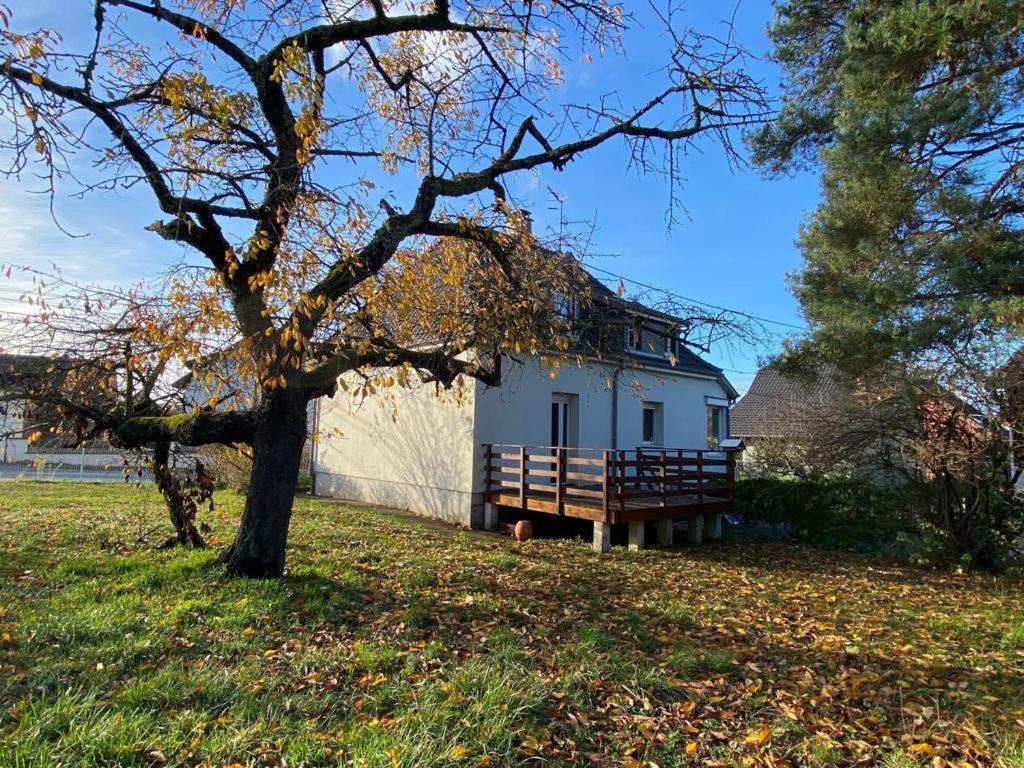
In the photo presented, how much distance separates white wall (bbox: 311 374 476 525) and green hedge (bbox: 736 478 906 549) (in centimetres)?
655

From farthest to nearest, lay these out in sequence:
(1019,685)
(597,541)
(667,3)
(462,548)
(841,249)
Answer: (597,541)
(462,548)
(841,249)
(667,3)
(1019,685)

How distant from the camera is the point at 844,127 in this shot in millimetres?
6945

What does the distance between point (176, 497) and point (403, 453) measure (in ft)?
21.0

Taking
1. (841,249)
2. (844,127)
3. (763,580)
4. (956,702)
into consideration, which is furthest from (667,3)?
(763,580)

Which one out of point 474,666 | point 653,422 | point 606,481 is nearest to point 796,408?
point 653,422

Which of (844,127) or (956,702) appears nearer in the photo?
(956,702)

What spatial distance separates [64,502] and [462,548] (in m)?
9.06

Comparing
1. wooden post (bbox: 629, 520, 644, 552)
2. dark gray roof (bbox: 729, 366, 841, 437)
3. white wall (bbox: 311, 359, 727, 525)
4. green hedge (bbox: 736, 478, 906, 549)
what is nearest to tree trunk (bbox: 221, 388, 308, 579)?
white wall (bbox: 311, 359, 727, 525)

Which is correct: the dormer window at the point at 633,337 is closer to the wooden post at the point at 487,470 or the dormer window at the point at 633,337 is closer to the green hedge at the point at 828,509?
the wooden post at the point at 487,470

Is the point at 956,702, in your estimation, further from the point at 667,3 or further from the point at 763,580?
the point at 667,3

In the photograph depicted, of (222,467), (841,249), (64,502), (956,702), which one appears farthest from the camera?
(222,467)

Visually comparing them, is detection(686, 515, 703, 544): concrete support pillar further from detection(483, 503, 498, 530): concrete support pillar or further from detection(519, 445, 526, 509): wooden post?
detection(483, 503, 498, 530): concrete support pillar

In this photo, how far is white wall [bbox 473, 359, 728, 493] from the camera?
1221 cm

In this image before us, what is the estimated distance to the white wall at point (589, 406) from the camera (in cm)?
1221
